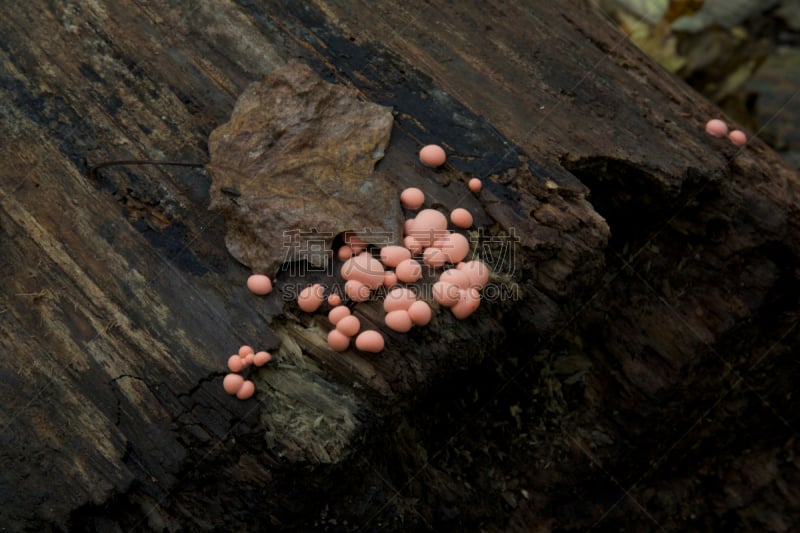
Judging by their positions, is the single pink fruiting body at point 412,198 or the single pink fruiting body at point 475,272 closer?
the single pink fruiting body at point 475,272

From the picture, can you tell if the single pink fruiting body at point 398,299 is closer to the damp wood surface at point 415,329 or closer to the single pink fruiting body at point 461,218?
the damp wood surface at point 415,329

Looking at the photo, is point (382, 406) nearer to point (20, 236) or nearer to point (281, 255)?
point (281, 255)

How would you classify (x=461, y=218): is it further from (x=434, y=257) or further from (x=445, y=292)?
(x=445, y=292)

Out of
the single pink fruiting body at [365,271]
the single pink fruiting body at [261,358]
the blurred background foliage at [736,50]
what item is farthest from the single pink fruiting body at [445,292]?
the blurred background foliage at [736,50]

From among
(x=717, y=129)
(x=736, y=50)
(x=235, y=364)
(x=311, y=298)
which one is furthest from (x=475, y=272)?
(x=736, y=50)

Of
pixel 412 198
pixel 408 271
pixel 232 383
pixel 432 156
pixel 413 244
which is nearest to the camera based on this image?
pixel 232 383

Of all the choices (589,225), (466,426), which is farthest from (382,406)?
(589,225)
